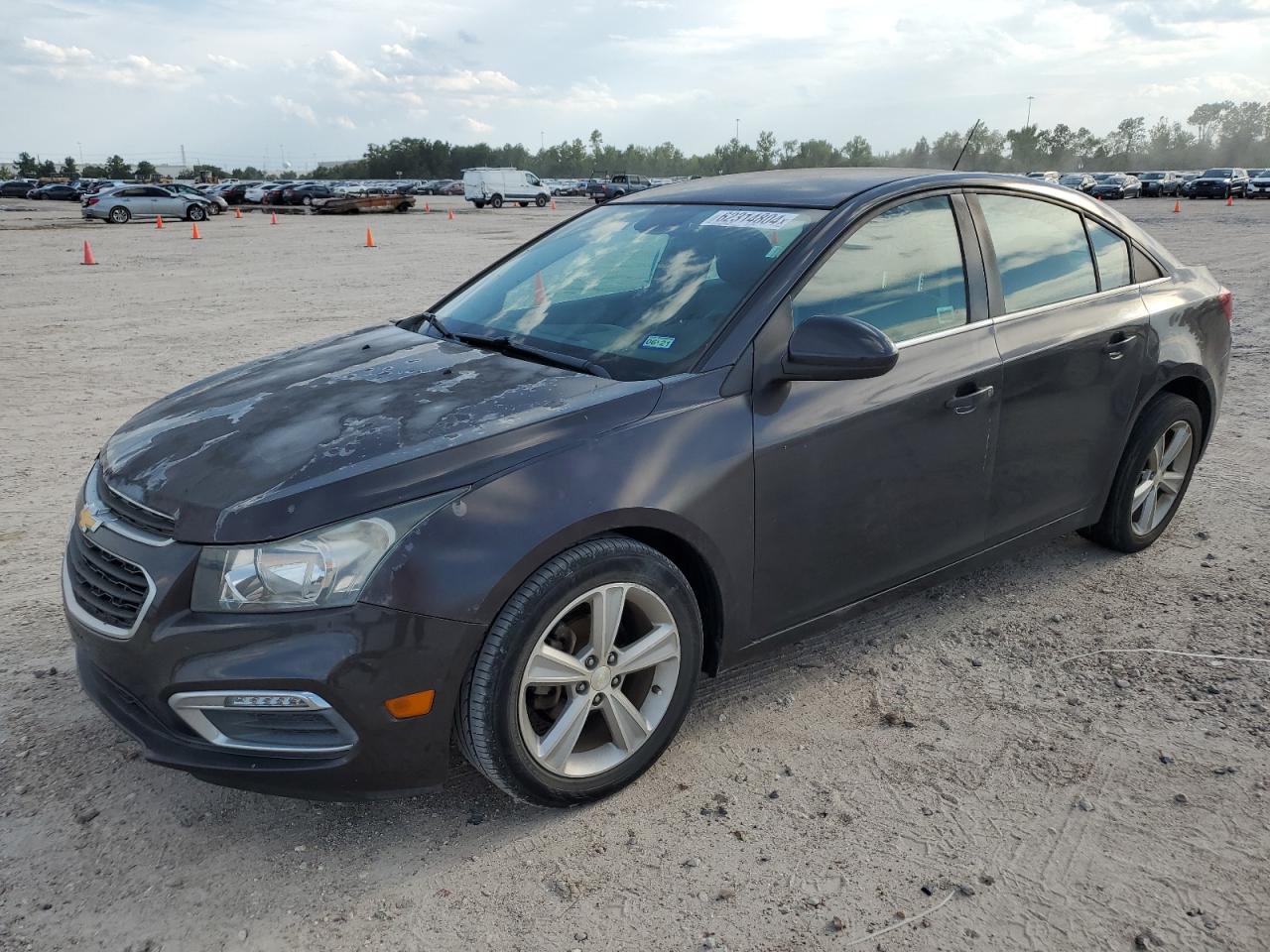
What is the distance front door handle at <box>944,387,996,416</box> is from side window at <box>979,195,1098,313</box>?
1.30 ft

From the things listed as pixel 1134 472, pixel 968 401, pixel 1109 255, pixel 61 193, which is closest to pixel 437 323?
pixel 968 401

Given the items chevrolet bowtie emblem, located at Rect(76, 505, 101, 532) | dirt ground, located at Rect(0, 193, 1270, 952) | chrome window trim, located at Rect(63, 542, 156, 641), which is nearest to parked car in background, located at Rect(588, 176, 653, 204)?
dirt ground, located at Rect(0, 193, 1270, 952)

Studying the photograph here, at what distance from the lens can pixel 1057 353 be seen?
3.84 metres

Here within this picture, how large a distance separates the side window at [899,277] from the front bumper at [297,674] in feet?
5.18

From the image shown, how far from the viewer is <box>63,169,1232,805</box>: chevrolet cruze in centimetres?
248

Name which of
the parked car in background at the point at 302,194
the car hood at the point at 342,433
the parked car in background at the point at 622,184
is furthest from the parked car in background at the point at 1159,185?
the car hood at the point at 342,433

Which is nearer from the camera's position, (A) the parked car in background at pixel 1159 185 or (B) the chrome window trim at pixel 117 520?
(B) the chrome window trim at pixel 117 520

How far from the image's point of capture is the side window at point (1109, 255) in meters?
4.26

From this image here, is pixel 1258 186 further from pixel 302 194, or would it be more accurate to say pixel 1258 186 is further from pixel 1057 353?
pixel 1057 353

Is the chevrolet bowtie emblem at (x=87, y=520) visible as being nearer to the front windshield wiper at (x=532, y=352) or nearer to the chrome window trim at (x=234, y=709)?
the chrome window trim at (x=234, y=709)

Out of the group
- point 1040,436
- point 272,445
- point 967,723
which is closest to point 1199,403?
point 1040,436

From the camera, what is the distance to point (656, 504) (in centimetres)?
279

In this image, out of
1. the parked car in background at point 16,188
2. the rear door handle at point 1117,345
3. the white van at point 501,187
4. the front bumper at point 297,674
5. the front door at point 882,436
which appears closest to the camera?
the front bumper at point 297,674

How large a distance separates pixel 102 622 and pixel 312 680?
26.8 inches
